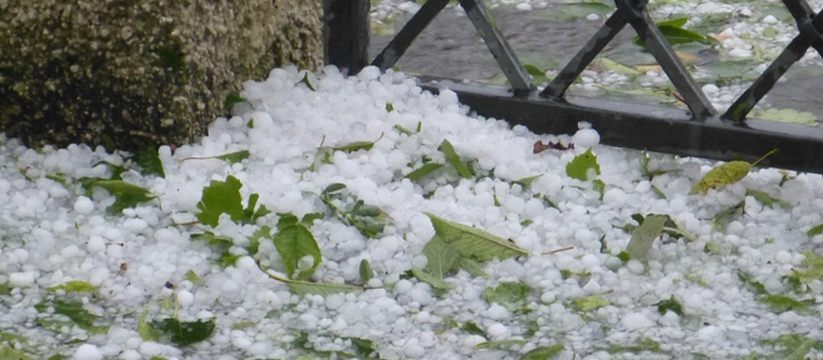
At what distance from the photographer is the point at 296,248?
1665 millimetres

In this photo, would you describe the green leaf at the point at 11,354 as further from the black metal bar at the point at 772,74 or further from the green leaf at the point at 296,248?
the black metal bar at the point at 772,74

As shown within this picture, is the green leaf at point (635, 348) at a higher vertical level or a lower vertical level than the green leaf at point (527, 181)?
lower

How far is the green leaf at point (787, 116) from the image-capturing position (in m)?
2.23

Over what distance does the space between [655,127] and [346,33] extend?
2.03 feet

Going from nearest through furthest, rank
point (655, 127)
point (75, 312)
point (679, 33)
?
point (75, 312) < point (655, 127) < point (679, 33)

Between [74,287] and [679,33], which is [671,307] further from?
[679,33]

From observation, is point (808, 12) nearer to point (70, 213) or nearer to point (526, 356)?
point (526, 356)

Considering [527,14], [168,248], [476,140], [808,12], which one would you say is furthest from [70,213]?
[527,14]

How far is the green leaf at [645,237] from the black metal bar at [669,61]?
320 millimetres

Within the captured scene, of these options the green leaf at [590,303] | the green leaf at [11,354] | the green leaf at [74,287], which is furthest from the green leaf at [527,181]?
the green leaf at [11,354]

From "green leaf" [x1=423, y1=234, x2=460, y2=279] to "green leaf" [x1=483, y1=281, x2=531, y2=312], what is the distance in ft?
0.25

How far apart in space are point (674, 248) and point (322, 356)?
0.58 metres

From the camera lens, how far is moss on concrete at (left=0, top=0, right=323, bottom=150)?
1.84m

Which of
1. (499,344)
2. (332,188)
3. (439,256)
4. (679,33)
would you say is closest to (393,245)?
(439,256)
